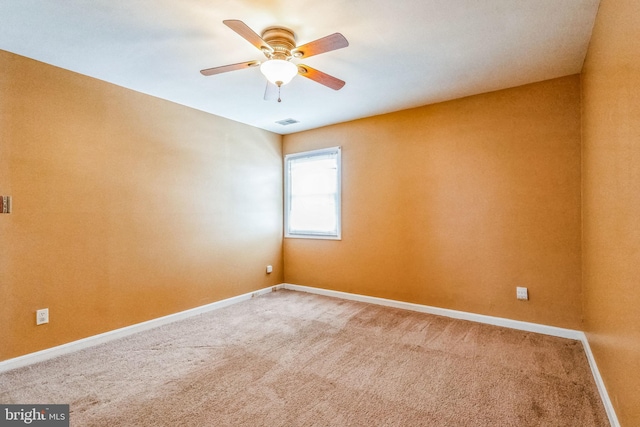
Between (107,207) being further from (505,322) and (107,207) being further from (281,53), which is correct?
(505,322)

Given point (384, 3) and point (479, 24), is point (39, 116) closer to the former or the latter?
point (384, 3)

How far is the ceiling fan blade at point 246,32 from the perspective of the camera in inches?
68.0

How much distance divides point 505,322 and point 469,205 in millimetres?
1329

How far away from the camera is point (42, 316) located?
265 cm

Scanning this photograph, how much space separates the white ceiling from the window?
4.57 ft

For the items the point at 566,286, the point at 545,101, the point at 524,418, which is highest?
the point at 545,101

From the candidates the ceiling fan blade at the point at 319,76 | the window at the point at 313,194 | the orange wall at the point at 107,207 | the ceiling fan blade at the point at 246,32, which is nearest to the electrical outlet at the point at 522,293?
the window at the point at 313,194

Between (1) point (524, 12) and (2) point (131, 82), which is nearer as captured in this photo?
(1) point (524, 12)

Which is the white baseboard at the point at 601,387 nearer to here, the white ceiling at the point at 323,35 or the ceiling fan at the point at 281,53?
the white ceiling at the point at 323,35

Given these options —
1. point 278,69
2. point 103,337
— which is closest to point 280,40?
point 278,69

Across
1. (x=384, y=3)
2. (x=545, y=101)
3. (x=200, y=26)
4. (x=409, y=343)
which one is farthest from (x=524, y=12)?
(x=409, y=343)

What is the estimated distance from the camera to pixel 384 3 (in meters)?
1.97

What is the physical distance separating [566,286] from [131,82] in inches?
190

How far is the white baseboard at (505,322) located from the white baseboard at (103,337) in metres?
1.52
